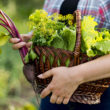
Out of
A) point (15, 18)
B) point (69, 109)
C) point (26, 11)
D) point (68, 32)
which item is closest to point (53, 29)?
point (68, 32)

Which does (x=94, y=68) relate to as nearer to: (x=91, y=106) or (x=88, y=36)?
(x=88, y=36)

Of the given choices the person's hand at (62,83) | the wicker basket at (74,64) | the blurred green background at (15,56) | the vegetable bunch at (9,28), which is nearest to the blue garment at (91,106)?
the wicker basket at (74,64)

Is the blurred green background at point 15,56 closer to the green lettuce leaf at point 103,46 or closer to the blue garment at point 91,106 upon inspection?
the blue garment at point 91,106

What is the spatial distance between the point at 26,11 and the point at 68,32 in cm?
468

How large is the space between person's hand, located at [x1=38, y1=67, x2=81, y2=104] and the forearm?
26mm

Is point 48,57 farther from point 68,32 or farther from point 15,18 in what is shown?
point 15,18

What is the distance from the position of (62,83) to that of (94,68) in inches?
7.0

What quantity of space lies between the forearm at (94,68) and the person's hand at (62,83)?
0.08ft

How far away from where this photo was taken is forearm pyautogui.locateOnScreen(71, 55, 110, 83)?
128cm

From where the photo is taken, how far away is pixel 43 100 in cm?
188

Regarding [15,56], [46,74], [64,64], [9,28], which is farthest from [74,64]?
[15,56]

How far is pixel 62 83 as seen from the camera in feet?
4.31

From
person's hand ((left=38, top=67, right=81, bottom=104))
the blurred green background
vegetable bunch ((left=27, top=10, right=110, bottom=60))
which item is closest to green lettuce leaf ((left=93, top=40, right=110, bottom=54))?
vegetable bunch ((left=27, top=10, right=110, bottom=60))

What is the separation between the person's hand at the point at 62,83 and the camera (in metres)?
1.30
